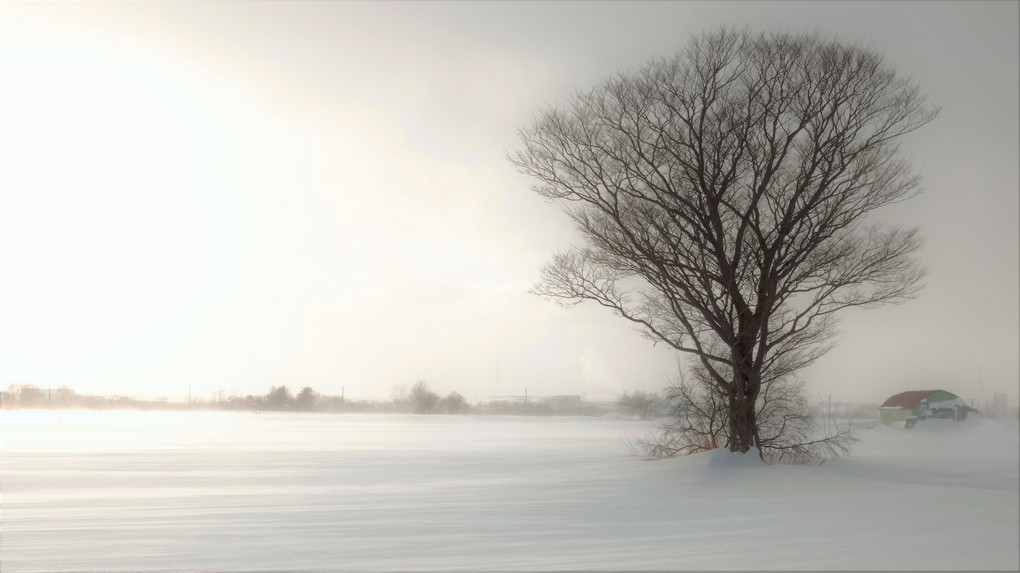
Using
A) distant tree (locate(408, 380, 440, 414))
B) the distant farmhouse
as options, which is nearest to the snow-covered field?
the distant farmhouse

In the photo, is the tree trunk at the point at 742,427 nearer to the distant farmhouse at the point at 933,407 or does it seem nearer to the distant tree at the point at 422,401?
the distant farmhouse at the point at 933,407

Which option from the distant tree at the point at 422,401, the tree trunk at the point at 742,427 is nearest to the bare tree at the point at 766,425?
the tree trunk at the point at 742,427

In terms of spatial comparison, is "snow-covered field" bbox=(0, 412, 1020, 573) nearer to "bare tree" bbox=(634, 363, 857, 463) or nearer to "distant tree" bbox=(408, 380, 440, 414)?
"bare tree" bbox=(634, 363, 857, 463)

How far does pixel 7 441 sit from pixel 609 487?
69.9 feet

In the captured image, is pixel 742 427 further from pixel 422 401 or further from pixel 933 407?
pixel 422 401

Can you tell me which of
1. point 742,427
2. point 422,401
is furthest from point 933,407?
point 422,401

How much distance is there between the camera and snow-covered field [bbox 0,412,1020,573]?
664 cm

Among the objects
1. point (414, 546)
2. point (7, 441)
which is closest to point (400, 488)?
point (414, 546)

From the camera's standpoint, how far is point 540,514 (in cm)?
956

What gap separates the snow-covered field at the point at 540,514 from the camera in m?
6.64

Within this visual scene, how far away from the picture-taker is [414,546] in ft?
Answer: 24.8

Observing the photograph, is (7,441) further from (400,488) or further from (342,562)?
(342,562)

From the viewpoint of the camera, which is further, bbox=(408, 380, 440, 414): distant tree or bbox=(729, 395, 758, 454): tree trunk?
bbox=(408, 380, 440, 414): distant tree

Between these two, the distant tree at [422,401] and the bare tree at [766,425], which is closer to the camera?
the bare tree at [766,425]
